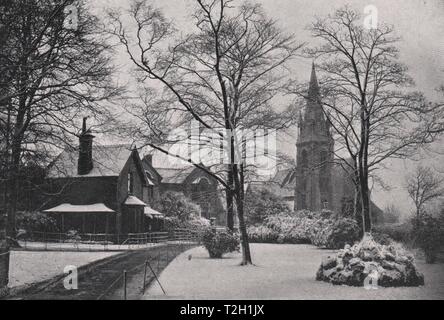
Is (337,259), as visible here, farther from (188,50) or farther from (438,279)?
(188,50)

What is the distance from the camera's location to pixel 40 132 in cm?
1562

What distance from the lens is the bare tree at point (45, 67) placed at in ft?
43.9

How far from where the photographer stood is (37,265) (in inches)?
866

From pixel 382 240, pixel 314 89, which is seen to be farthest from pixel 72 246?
pixel 382 240

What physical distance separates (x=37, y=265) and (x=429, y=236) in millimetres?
16898

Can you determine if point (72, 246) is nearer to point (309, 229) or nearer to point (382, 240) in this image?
point (309, 229)

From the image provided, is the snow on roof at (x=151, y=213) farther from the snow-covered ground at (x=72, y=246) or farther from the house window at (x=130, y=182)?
the snow-covered ground at (x=72, y=246)

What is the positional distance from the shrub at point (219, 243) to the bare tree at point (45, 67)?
9.47m

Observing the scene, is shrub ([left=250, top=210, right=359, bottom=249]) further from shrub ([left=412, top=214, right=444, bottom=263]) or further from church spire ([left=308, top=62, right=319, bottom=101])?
church spire ([left=308, top=62, right=319, bottom=101])

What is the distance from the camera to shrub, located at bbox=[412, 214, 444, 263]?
781 inches

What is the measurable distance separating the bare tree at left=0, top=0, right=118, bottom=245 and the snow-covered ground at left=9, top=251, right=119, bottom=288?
3970 mm

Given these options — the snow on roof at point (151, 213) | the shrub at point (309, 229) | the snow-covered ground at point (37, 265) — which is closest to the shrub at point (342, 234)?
the shrub at point (309, 229)

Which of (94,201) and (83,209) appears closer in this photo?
(83,209)
